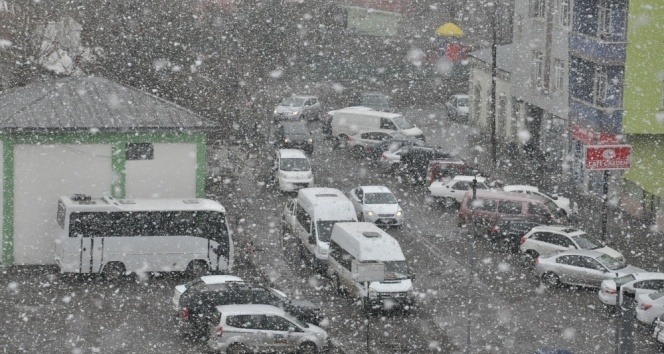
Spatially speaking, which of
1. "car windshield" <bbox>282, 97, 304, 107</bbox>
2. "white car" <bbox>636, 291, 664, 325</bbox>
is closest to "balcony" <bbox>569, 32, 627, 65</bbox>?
"white car" <bbox>636, 291, 664, 325</bbox>

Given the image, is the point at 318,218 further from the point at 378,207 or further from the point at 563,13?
the point at 563,13

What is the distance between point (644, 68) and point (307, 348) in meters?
18.3

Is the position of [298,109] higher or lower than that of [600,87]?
lower

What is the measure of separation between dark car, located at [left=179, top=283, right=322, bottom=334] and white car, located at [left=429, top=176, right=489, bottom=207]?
13.8 metres

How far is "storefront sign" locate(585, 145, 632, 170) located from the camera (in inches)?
1342

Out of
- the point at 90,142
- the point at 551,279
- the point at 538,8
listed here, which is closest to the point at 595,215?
the point at 551,279

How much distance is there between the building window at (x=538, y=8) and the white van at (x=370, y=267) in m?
19.5

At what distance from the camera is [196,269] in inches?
1277

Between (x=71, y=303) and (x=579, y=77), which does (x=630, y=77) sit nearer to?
(x=579, y=77)

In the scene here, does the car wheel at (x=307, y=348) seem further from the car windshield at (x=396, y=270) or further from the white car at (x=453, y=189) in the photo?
the white car at (x=453, y=189)

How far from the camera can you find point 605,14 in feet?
131

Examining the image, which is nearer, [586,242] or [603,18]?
[586,242]

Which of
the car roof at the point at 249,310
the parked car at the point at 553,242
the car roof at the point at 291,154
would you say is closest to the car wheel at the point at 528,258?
the parked car at the point at 553,242

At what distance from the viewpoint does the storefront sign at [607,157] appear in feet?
112
